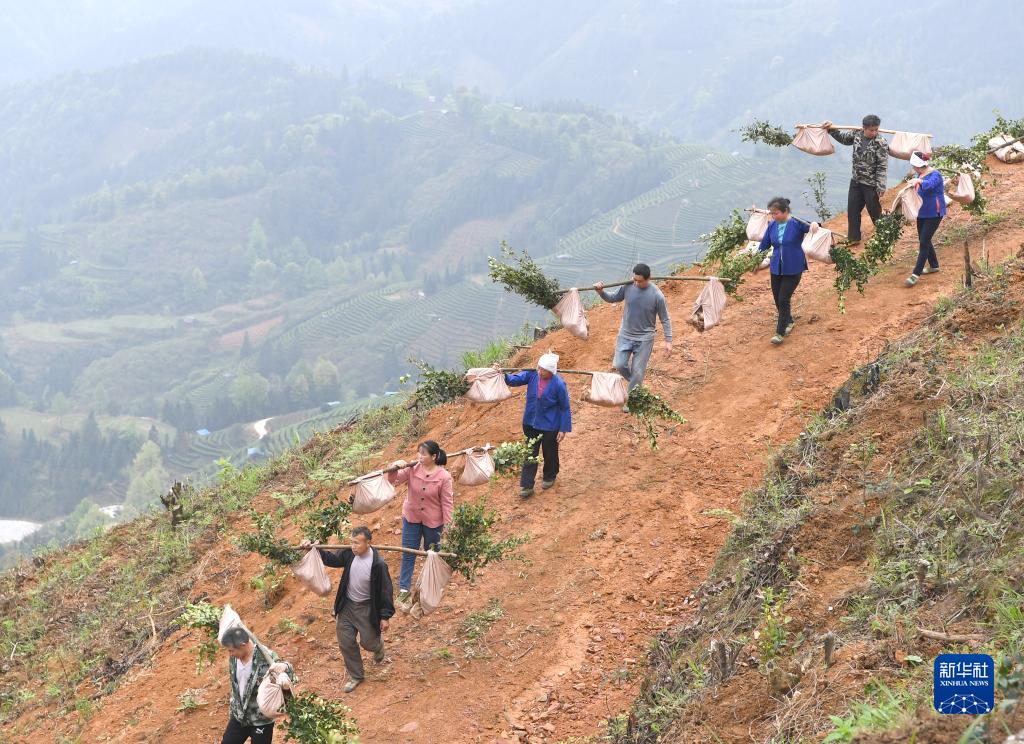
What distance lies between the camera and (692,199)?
116 meters

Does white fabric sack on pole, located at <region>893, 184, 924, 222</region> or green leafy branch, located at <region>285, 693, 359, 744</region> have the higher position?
white fabric sack on pole, located at <region>893, 184, 924, 222</region>

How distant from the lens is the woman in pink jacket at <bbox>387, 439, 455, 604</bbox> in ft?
21.5

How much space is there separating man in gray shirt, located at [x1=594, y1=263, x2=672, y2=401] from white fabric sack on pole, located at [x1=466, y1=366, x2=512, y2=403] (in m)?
1.04

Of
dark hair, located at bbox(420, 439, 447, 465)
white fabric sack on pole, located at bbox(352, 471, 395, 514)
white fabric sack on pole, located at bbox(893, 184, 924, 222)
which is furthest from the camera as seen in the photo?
white fabric sack on pole, located at bbox(893, 184, 924, 222)

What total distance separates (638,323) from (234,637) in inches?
171

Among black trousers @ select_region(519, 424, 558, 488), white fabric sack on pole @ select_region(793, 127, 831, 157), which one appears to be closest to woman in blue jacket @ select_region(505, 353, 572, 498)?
black trousers @ select_region(519, 424, 558, 488)

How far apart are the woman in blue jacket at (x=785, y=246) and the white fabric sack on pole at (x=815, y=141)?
5.49ft

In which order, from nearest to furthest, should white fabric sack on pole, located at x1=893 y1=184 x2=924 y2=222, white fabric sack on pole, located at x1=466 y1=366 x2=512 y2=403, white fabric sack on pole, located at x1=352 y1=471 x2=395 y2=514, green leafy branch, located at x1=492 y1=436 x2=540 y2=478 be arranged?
white fabric sack on pole, located at x1=352 y1=471 x2=395 y2=514 → green leafy branch, located at x1=492 y1=436 x2=540 y2=478 → white fabric sack on pole, located at x1=466 y1=366 x2=512 y2=403 → white fabric sack on pole, located at x1=893 y1=184 x2=924 y2=222

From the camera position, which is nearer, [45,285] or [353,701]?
[353,701]

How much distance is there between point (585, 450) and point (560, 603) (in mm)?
2098

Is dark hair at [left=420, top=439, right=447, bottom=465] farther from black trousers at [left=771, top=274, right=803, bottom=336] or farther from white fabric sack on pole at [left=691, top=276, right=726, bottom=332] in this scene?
black trousers at [left=771, top=274, right=803, bottom=336]

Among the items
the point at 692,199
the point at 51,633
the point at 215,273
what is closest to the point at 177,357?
the point at 215,273

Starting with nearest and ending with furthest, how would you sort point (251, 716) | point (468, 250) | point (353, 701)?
point (251, 716)
point (353, 701)
point (468, 250)

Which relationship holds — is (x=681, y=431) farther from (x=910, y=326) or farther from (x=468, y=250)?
(x=468, y=250)
